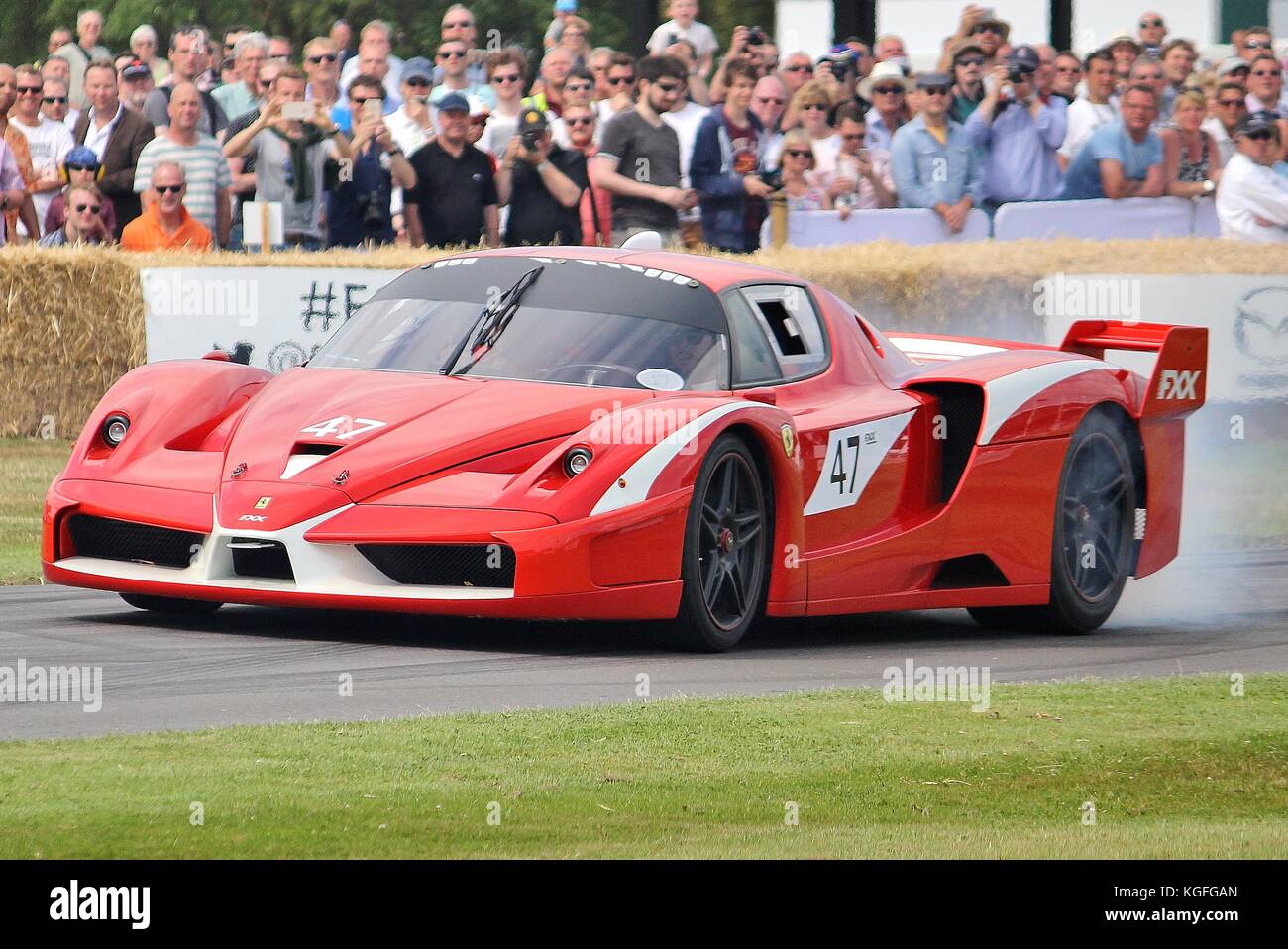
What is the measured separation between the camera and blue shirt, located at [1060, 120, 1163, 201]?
55.7 feet

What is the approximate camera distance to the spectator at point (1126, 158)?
17.0 metres

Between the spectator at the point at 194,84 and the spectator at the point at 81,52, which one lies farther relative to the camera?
the spectator at the point at 81,52

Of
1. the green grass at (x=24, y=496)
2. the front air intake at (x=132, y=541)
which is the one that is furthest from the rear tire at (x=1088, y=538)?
the green grass at (x=24, y=496)

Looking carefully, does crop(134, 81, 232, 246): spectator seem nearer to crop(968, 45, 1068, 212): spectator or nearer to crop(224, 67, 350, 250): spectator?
crop(224, 67, 350, 250): spectator

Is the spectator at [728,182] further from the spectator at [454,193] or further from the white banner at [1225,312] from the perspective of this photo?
the white banner at [1225,312]

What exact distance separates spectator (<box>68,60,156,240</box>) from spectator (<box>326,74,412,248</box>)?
132cm

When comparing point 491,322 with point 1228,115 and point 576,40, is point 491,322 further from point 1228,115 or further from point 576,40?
point 576,40

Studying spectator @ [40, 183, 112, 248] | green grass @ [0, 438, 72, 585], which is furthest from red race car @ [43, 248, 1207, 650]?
spectator @ [40, 183, 112, 248]

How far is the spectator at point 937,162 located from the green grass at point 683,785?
914 centimetres

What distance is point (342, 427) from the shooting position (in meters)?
8.62

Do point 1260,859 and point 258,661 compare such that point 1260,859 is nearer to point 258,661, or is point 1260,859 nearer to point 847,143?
point 258,661

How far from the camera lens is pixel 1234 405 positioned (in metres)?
15.7
